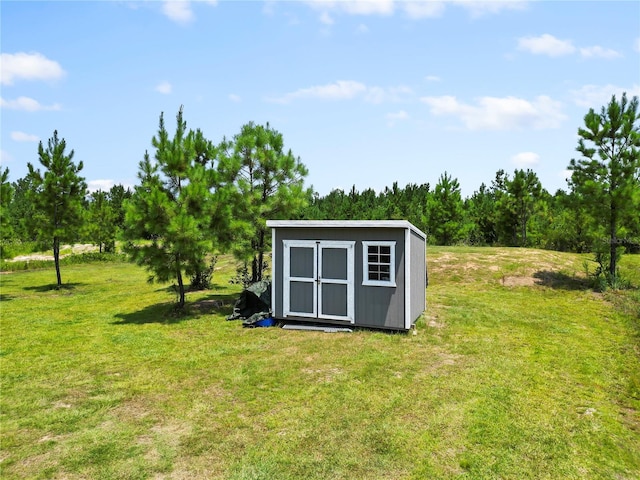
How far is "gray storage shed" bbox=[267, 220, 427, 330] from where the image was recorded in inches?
439

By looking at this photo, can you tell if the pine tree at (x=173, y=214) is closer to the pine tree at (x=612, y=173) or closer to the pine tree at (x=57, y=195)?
the pine tree at (x=57, y=195)

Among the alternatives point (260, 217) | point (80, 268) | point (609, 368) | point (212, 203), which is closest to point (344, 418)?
point (609, 368)

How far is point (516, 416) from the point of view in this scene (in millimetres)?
6227

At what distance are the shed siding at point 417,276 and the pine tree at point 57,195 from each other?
1820 centimetres

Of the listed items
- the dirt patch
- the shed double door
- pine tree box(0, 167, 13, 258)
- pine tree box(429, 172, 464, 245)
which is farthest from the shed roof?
pine tree box(429, 172, 464, 245)

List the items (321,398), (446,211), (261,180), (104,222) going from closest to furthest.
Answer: (321,398)
(261,180)
(446,211)
(104,222)

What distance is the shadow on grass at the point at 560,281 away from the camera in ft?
60.3

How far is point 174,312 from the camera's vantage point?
47.2 ft

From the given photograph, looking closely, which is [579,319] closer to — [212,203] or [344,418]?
[344,418]

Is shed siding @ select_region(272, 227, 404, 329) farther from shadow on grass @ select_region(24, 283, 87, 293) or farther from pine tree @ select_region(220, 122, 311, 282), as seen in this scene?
shadow on grass @ select_region(24, 283, 87, 293)

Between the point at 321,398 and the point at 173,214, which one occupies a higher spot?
the point at 173,214

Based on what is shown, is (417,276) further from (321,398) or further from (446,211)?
(446,211)

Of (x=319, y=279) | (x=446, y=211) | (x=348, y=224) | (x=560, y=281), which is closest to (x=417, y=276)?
(x=348, y=224)

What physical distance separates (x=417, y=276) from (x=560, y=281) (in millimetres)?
11044
